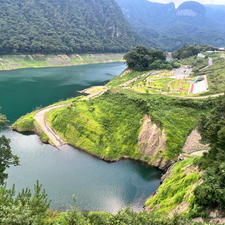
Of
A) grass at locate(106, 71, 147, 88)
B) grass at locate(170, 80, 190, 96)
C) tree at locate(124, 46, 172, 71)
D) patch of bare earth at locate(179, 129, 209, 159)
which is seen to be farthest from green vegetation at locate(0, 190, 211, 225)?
tree at locate(124, 46, 172, 71)

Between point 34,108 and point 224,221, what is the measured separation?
271 feet

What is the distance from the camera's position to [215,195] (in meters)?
27.4

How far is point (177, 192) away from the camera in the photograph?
125 feet

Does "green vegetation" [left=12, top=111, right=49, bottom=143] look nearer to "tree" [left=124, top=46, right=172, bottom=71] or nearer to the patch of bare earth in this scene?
the patch of bare earth

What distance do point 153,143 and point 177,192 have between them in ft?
72.1

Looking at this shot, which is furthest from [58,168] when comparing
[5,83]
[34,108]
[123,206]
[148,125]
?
[5,83]

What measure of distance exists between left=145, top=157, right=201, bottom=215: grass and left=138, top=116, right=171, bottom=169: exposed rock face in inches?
384

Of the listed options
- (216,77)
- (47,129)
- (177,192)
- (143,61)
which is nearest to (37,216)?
(177,192)

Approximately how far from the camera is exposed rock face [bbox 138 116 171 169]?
55791mm

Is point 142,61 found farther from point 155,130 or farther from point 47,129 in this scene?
point 47,129

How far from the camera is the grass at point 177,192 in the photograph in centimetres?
3509

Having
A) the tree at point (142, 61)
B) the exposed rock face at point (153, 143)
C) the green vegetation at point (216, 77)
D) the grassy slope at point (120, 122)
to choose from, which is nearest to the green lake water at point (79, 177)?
the exposed rock face at point (153, 143)

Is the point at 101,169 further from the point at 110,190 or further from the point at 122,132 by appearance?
the point at 122,132

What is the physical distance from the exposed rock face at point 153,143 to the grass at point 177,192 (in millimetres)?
9751
